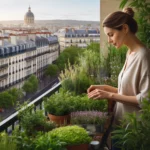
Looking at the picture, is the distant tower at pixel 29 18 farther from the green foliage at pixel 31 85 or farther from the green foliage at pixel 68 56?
the green foliage at pixel 31 85

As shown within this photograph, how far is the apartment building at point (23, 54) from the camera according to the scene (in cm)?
363

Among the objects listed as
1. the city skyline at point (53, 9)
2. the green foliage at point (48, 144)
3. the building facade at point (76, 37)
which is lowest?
the green foliage at point (48, 144)

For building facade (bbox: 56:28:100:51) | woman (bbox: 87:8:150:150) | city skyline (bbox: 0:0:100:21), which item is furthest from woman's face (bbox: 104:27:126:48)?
building facade (bbox: 56:28:100:51)

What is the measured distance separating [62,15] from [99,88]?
2447mm

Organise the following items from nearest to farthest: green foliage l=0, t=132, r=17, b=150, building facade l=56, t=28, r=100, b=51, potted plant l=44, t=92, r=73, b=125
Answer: green foliage l=0, t=132, r=17, b=150 < potted plant l=44, t=92, r=73, b=125 < building facade l=56, t=28, r=100, b=51

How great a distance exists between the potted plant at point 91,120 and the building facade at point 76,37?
2.43m

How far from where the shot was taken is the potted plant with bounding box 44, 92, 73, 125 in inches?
93.4

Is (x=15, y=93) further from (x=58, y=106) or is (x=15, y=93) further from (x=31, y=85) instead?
(x=58, y=106)

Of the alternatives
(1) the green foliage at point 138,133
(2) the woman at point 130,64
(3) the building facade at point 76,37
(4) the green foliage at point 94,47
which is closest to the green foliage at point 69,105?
(2) the woman at point 130,64

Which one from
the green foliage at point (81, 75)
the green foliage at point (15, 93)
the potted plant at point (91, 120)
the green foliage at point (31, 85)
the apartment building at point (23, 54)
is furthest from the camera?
the green foliage at point (31, 85)

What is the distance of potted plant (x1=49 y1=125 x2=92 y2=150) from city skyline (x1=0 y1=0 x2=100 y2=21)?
240 centimetres

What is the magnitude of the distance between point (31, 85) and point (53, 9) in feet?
3.56

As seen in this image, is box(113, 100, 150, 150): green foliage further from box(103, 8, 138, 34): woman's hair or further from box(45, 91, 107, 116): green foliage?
box(45, 91, 107, 116): green foliage

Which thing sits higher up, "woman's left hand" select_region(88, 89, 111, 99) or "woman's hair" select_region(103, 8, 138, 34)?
"woman's hair" select_region(103, 8, 138, 34)
